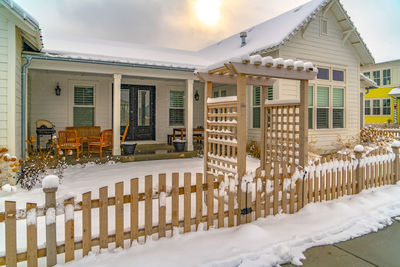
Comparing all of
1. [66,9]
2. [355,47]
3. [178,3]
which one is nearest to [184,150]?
[355,47]

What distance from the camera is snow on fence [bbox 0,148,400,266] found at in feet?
7.72

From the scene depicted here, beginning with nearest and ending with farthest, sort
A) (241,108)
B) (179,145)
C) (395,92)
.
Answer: (241,108) → (179,145) → (395,92)

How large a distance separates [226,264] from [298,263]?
2.38 ft

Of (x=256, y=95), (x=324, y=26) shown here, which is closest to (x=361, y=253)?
(x=256, y=95)

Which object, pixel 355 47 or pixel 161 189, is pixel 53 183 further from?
pixel 355 47

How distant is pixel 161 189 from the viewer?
2898 millimetres

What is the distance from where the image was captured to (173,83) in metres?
11.0

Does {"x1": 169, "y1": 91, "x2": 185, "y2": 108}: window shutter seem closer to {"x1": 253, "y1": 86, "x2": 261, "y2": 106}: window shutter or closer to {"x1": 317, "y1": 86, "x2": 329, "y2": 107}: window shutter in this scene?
{"x1": 253, "y1": 86, "x2": 261, "y2": 106}: window shutter

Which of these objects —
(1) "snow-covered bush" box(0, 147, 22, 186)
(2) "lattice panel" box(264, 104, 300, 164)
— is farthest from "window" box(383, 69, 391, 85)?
(1) "snow-covered bush" box(0, 147, 22, 186)

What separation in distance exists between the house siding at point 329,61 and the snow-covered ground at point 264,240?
16.5ft

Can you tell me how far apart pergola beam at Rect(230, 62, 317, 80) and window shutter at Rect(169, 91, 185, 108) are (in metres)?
7.73

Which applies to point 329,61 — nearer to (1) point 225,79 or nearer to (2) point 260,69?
(1) point 225,79

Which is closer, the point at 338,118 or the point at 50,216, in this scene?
the point at 50,216

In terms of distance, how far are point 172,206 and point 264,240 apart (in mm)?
1129
